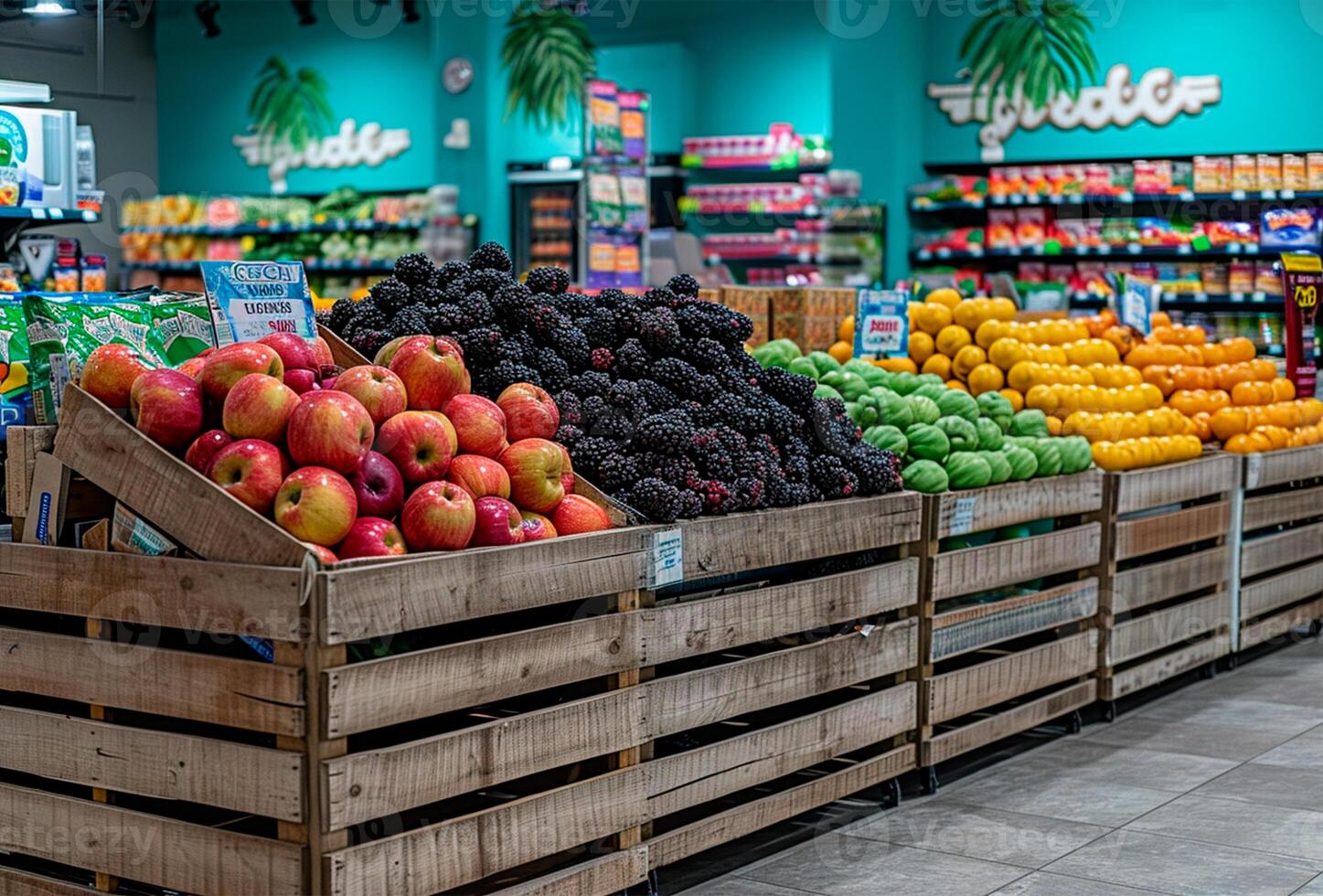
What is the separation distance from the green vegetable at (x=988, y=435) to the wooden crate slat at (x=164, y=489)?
229cm

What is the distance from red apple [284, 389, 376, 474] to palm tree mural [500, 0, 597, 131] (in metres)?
10.6

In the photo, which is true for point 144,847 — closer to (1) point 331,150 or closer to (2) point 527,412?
(2) point 527,412

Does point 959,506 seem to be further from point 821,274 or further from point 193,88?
point 193,88

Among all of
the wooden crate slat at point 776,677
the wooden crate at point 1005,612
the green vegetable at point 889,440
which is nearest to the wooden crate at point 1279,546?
the wooden crate at point 1005,612

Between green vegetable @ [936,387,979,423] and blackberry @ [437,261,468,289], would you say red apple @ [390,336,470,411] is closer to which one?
blackberry @ [437,261,468,289]

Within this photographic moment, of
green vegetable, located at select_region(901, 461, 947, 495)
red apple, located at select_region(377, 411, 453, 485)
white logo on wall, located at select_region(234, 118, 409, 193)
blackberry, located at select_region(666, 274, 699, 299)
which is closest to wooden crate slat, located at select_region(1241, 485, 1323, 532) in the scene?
green vegetable, located at select_region(901, 461, 947, 495)

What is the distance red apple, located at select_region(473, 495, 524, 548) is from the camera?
2.64m

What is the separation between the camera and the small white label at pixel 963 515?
3.83 m

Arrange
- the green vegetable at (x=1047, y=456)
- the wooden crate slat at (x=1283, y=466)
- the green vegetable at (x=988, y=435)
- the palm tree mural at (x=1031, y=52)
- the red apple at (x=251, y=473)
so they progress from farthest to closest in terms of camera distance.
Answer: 1. the palm tree mural at (x=1031, y=52)
2. the wooden crate slat at (x=1283, y=466)
3. the green vegetable at (x=1047, y=456)
4. the green vegetable at (x=988, y=435)
5. the red apple at (x=251, y=473)

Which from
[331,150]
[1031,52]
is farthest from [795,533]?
[331,150]

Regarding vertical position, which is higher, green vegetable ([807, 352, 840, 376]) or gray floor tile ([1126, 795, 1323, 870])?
green vegetable ([807, 352, 840, 376])

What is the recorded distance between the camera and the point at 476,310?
3.22 m

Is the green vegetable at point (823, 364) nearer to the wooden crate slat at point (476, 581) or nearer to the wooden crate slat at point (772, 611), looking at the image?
the wooden crate slat at point (772, 611)

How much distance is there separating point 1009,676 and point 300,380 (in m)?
2.25
